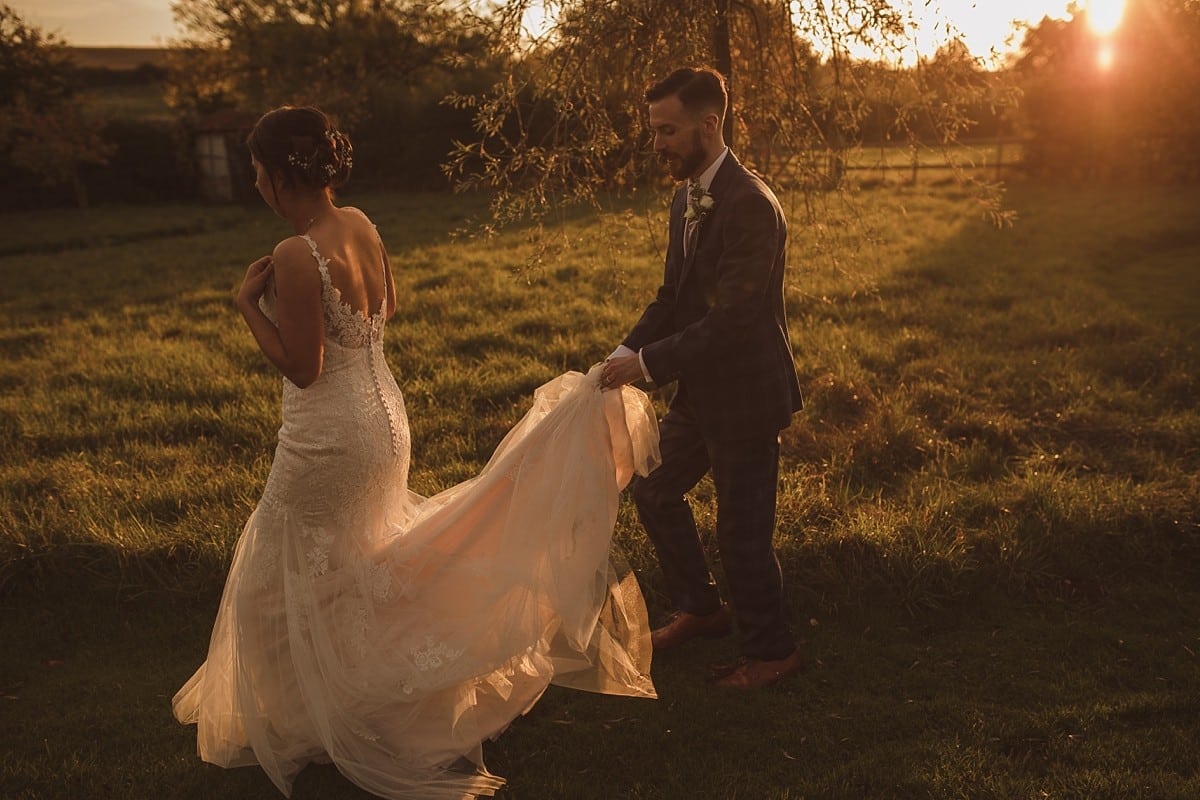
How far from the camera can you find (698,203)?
3.78 m

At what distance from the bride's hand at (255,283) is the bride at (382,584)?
0.09 meters

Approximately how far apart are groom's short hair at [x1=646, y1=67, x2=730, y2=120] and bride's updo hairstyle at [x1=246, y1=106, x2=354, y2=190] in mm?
1339

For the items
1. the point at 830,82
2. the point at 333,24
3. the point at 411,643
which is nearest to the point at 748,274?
the point at 411,643

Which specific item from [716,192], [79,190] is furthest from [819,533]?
[79,190]

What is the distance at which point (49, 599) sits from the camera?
207 inches

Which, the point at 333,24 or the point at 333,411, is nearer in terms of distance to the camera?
the point at 333,411

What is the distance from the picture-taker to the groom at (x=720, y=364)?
144 inches

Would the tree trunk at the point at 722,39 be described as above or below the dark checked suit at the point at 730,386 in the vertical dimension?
above

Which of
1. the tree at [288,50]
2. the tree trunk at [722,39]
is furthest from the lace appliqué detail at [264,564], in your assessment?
the tree at [288,50]

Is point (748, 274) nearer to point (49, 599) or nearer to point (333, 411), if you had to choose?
point (333, 411)

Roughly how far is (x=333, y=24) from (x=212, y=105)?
582cm

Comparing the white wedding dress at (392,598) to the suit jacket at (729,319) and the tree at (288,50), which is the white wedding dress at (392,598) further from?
the tree at (288,50)

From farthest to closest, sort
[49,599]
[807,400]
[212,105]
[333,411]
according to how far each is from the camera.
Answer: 1. [212,105]
2. [807,400]
3. [49,599]
4. [333,411]

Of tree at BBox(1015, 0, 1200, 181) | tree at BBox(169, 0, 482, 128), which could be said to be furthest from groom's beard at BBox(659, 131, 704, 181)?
tree at BBox(169, 0, 482, 128)
